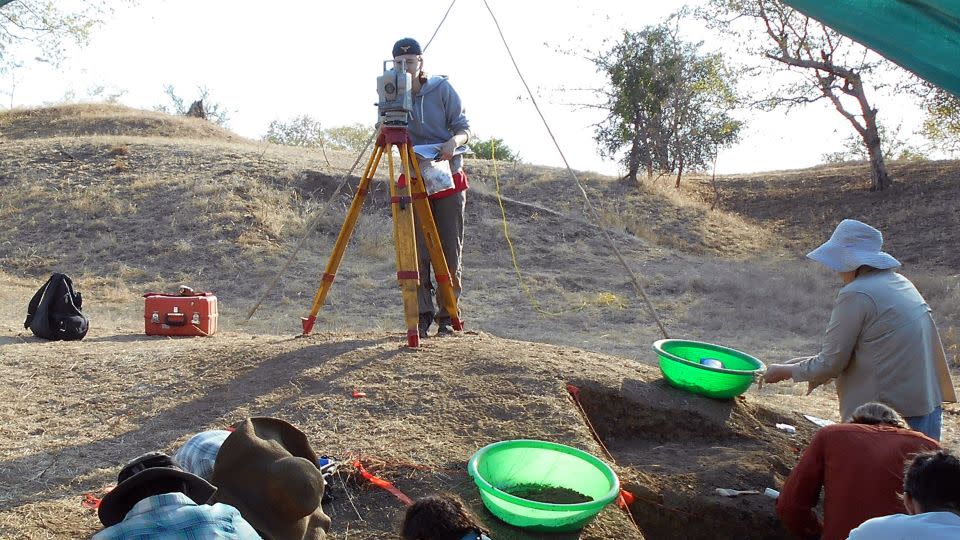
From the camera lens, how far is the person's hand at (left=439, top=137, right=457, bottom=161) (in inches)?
194

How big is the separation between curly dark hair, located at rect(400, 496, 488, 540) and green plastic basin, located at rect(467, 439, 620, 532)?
51 centimetres

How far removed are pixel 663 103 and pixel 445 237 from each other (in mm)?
12122

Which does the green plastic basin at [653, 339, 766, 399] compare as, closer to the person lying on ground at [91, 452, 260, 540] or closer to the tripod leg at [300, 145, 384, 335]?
the tripod leg at [300, 145, 384, 335]

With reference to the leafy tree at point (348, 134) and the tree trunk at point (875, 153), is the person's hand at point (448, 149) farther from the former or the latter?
the leafy tree at point (348, 134)

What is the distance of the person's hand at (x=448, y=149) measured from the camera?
4930 mm

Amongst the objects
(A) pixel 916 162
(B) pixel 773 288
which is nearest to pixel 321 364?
(B) pixel 773 288

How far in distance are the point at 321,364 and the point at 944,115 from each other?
1580 centimetres

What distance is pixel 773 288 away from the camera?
1070cm

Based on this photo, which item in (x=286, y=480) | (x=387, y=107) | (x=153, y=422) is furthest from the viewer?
(x=387, y=107)

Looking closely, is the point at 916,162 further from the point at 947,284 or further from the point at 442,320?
the point at 442,320

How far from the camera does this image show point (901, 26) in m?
1.62

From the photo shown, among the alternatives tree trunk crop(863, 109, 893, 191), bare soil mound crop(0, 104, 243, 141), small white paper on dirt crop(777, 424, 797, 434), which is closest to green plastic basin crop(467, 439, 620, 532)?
small white paper on dirt crop(777, 424, 797, 434)

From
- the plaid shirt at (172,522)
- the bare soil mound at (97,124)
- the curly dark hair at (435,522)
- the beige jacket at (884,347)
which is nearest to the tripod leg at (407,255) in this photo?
the beige jacket at (884,347)

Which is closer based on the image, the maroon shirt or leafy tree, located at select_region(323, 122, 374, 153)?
the maroon shirt
